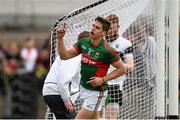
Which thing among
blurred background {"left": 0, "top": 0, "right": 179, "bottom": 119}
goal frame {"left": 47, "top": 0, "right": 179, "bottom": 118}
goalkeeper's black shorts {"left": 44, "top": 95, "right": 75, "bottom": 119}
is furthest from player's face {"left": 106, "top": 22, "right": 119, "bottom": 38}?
blurred background {"left": 0, "top": 0, "right": 179, "bottom": 119}

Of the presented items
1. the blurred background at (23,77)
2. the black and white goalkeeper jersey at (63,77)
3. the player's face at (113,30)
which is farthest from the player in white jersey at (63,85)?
the blurred background at (23,77)

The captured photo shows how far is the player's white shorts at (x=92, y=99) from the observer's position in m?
11.3

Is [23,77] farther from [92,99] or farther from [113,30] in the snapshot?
[92,99]

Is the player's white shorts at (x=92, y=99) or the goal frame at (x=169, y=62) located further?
the goal frame at (x=169, y=62)

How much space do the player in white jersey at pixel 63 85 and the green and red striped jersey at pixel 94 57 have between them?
155 mm

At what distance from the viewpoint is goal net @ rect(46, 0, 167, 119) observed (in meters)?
11.6

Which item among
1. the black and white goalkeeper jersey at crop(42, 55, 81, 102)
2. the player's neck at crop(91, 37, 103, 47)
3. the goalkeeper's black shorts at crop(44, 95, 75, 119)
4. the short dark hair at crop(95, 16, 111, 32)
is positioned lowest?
the goalkeeper's black shorts at crop(44, 95, 75, 119)

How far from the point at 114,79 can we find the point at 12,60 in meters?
7.68

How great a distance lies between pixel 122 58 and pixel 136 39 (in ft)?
1.18

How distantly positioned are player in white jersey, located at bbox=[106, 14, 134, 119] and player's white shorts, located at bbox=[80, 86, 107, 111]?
54cm

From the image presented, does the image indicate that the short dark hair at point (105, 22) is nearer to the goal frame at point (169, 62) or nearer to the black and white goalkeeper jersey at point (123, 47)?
→ the goal frame at point (169, 62)

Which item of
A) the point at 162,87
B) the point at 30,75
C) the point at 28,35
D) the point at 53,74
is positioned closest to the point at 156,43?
the point at 162,87

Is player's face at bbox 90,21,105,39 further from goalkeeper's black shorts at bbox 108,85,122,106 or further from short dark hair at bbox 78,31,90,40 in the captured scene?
goalkeeper's black shorts at bbox 108,85,122,106

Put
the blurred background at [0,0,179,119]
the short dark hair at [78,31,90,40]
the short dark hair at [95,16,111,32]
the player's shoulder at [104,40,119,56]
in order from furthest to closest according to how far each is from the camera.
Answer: the blurred background at [0,0,179,119] < the short dark hair at [78,31,90,40] < the player's shoulder at [104,40,119,56] < the short dark hair at [95,16,111,32]
